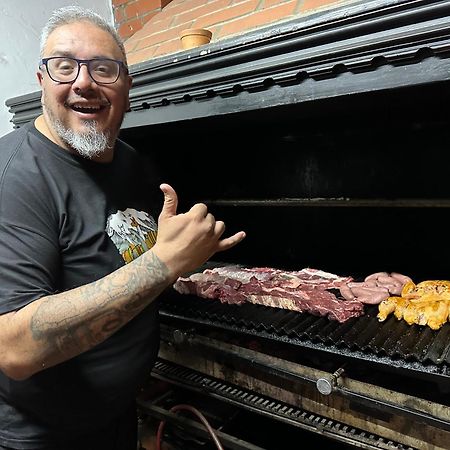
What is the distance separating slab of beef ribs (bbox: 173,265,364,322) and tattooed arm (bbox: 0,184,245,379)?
664 millimetres

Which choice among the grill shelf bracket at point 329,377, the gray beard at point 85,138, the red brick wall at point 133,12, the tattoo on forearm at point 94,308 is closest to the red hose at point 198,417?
the grill shelf bracket at point 329,377

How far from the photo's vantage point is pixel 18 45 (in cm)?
242

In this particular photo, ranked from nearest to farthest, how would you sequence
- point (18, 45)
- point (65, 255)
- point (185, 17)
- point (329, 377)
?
point (65, 255), point (329, 377), point (185, 17), point (18, 45)

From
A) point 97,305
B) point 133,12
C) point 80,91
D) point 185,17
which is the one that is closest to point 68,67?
point 80,91

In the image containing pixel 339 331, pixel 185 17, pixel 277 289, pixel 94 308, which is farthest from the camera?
pixel 185 17

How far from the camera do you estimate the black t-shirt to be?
105 cm

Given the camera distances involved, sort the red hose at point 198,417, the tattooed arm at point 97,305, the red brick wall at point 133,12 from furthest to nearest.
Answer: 1. the red brick wall at point 133,12
2. the red hose at point 198,417
3. the tattooed arm at point 97,305

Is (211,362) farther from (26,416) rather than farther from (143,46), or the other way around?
(143,46)

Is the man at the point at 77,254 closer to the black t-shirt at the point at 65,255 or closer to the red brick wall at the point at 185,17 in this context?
the black t-shirt at the point at 65,255

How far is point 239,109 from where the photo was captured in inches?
53.3

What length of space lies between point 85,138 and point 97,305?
52 centimetres

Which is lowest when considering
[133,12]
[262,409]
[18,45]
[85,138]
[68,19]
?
[262,409]

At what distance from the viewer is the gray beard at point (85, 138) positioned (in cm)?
120

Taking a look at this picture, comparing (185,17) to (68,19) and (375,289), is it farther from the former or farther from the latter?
(375,289)
